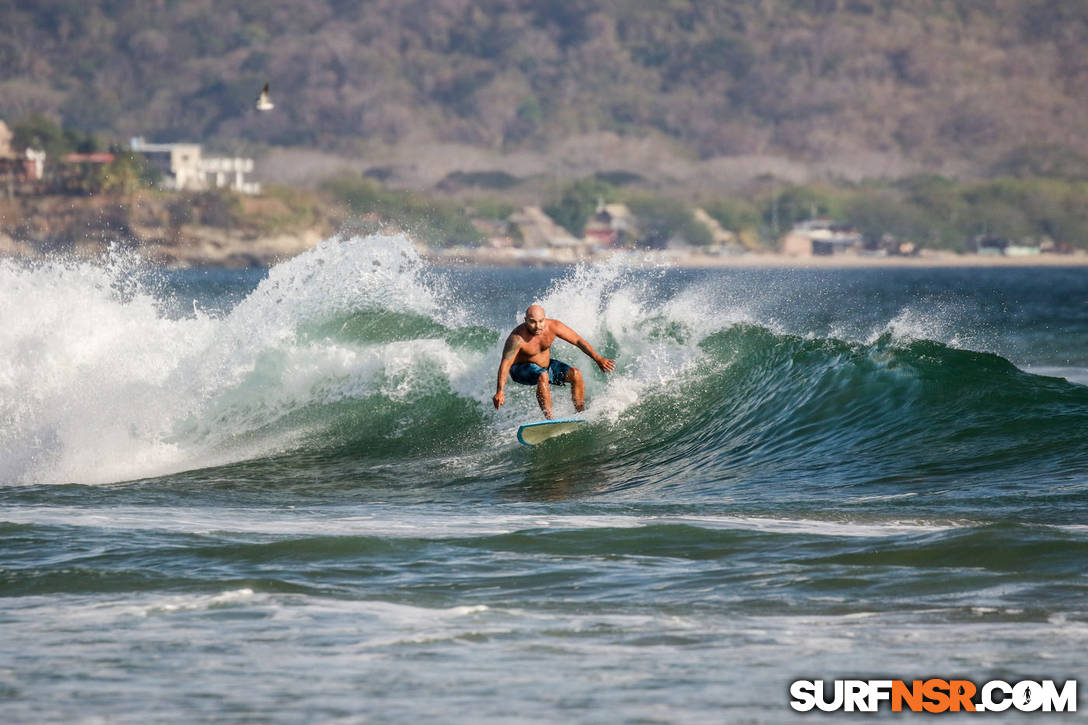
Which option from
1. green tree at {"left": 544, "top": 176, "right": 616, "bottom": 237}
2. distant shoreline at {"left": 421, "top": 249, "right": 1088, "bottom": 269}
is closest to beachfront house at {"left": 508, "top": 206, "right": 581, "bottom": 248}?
green tree at {"left": 544, "top": 176, "right": 616, "bottom": 237}

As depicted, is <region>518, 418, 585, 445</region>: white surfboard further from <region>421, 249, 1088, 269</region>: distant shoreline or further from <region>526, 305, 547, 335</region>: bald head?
<region>421, 249, 1088, 269</region>: distant shoreline

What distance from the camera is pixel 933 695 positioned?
21.0 ft

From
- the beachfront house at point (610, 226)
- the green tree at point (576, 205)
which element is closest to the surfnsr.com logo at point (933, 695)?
the beachfront house at point (610, 226)

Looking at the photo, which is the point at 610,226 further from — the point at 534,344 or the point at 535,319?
the point at 535,319

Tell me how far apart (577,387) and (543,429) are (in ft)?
1.71

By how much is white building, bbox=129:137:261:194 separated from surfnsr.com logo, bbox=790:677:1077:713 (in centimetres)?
13127

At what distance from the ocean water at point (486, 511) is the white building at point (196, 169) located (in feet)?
396

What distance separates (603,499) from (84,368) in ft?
22.0

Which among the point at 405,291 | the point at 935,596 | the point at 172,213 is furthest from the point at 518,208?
the point at 935,596

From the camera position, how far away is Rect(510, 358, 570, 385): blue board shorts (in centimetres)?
1346

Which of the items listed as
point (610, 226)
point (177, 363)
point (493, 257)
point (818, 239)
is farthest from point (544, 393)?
point (818, 239)

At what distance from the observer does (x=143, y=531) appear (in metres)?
9.96

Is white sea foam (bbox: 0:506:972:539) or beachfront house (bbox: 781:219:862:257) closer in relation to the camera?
white sea foam (bbox: 0:506:972:539)

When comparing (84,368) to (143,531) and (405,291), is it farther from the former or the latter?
(143,531)
